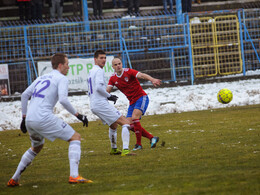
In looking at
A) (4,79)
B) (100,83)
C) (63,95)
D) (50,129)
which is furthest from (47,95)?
(4,79)

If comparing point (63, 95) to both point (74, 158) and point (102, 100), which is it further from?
point (102, 100)

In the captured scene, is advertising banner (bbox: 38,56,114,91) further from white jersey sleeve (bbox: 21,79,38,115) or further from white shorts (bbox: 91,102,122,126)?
white jersey sleeve (bbox: 21,79,38,115)

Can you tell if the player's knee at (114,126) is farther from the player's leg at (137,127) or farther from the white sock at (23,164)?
the white sock at (23,164)

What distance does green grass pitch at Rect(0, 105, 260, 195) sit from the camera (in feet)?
19.4

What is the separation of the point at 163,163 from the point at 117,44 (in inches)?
606

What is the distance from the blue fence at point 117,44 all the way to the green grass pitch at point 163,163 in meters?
9.21

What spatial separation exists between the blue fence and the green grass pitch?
9214 millimetres

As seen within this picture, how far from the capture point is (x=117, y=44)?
22.6m

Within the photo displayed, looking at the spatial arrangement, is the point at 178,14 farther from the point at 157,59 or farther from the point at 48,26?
the point at 48,26

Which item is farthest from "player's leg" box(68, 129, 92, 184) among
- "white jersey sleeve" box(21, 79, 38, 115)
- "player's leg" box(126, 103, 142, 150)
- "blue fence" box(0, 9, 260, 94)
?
"blue fence" box(0, 9, 260, 94)

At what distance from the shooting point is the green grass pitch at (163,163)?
5.93 metres

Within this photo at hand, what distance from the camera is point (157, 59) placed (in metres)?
22.7

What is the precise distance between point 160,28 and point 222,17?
3.00 metres

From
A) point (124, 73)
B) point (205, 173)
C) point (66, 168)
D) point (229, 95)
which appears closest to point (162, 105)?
point (229, 95)
